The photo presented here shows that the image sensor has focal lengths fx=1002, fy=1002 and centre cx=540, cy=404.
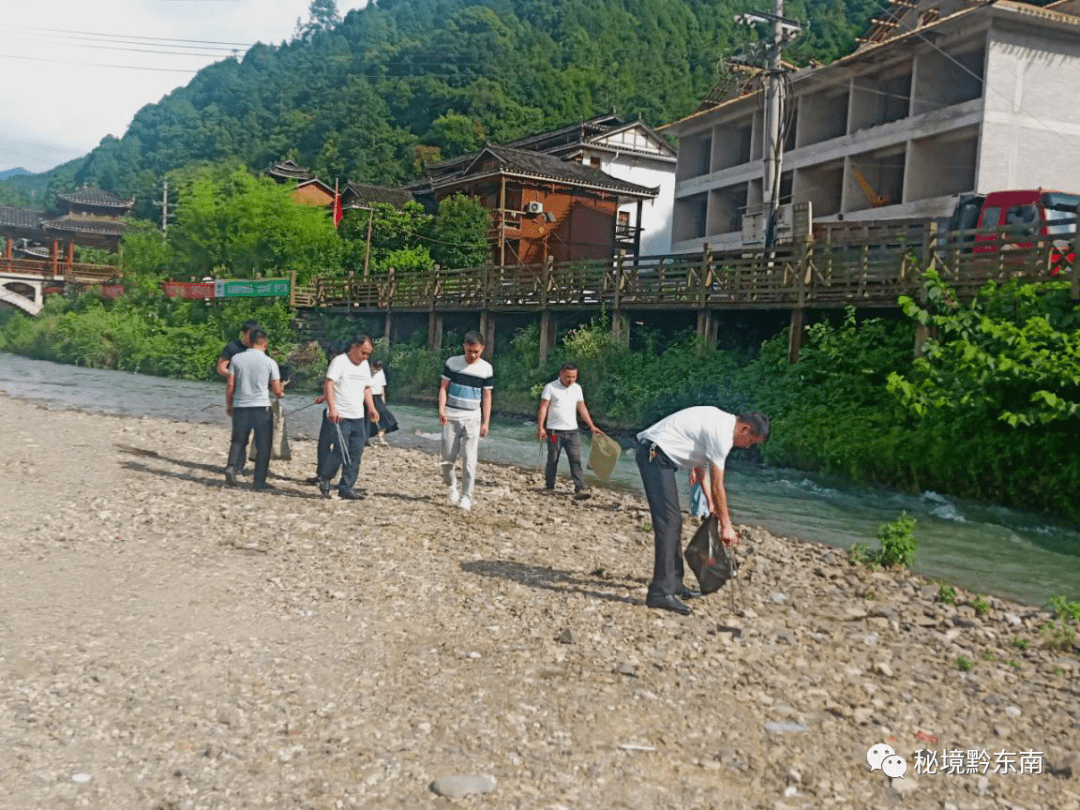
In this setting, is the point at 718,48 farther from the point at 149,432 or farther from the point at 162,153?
the point at 149,432

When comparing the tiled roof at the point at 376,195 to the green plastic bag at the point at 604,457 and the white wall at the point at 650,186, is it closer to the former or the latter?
the white wall at the point at 650,186

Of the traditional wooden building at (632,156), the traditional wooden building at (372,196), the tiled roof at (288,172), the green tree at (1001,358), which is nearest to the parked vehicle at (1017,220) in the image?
the green tree at (1001,358)

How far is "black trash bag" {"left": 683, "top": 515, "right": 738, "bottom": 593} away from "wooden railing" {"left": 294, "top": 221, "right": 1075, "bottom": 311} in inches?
412

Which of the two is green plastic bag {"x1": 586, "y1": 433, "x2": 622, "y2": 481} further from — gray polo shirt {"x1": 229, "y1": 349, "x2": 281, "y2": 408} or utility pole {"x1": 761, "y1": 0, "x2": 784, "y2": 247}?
utility pole {"x1": 761, "y1": 0, "x2": 784, "y2": 247}

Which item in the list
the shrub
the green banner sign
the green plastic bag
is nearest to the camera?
the shrub

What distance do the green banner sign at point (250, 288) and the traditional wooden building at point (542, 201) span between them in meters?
8.30

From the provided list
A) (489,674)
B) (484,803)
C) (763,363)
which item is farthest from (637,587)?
(763,363)

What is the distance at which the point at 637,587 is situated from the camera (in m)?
7.99

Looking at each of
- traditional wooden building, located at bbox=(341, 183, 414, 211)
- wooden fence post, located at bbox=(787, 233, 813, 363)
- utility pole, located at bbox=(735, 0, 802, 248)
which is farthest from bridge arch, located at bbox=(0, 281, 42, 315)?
wooden fence post, located at bbox=(787, 233, 813, 363)

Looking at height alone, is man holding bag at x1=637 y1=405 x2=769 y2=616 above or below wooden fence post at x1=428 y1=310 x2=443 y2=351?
below

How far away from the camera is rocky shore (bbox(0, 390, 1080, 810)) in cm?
433

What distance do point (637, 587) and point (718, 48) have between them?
247ft

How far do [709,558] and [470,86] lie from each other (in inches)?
2805

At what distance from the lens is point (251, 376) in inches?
428
